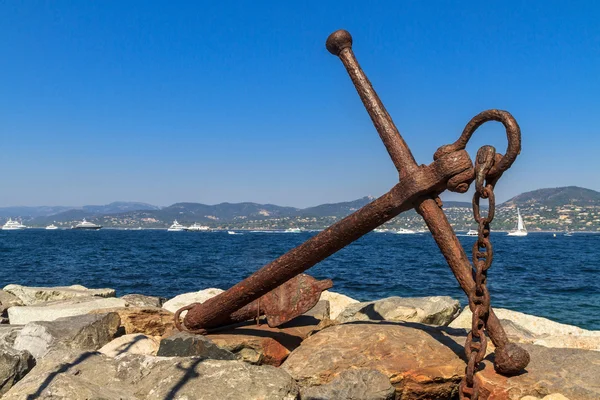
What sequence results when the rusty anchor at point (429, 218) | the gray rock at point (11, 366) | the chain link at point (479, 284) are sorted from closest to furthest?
1. the chain link at point (479, 284)
2. the rusty anchor at point (429, 218)
3. the gray rock at point (11, 366)

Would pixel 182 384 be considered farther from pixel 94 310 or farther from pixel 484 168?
pixel 94 310

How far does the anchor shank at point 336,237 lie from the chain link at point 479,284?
0.47 metres

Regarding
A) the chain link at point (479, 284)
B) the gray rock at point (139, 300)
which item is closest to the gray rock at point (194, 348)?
the chain link at point (479, 284)

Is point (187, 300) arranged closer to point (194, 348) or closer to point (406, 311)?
point (406, 311)

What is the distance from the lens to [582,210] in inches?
5472

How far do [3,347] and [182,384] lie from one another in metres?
1.86

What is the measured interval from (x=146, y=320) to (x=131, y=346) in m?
0.79

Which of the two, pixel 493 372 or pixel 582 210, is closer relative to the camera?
pixel 493 372

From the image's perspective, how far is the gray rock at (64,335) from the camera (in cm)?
553

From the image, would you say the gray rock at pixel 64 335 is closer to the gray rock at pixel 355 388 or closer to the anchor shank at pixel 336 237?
the anchor shank at pixel 336 237

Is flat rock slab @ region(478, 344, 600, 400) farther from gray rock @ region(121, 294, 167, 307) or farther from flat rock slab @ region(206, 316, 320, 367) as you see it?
gray rock @ region(121, 294, 167, 307)

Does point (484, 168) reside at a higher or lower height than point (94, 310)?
higher

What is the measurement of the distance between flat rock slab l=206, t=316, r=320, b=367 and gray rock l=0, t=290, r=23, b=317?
5226 mm

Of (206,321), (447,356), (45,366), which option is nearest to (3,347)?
(45,366)
